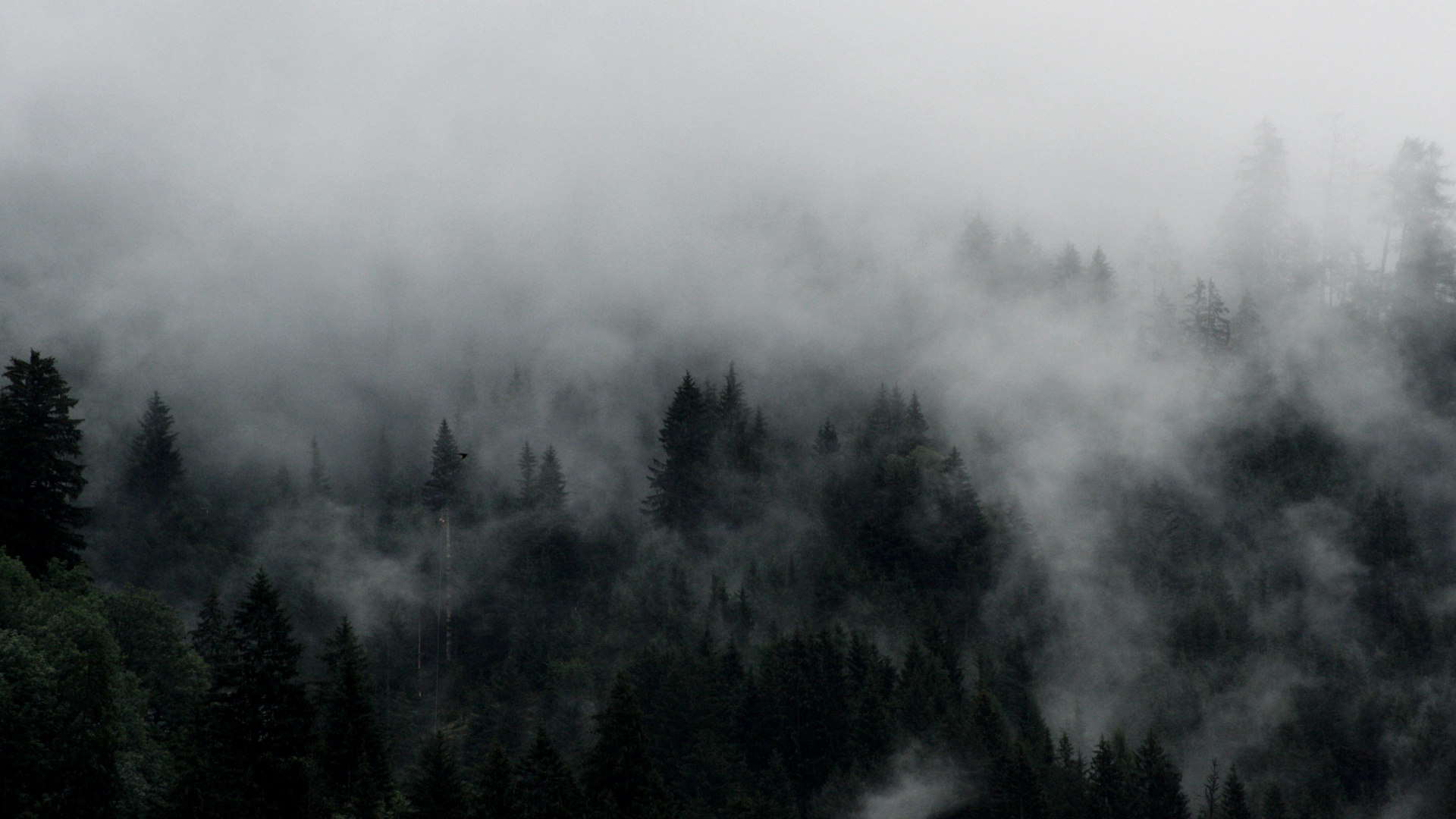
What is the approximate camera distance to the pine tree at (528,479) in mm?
132625

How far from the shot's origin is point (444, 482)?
136 m

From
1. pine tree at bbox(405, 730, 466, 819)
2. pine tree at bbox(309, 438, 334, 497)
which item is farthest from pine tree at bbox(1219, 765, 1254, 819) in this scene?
pine tree at bbox(309, 438, 334, 497)

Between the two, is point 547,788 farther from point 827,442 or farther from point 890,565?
point 827,442

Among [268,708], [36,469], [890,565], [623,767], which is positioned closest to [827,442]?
[890,565]

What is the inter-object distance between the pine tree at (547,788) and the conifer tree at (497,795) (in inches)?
30.5

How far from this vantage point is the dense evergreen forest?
89.8 metres

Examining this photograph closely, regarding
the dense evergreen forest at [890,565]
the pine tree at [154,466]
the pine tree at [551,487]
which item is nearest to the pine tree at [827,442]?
the dense evergreen forest at [890,565]

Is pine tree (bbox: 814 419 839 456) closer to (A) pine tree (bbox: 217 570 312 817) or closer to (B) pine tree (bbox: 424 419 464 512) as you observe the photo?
(B) pine tree (bbox: 424 419 464 512)

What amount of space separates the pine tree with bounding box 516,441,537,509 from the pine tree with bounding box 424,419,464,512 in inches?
273

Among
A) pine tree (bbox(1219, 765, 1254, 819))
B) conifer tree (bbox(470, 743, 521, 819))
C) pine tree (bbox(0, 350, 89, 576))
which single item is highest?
pine tree (bbox(0, 350, 89, 576))

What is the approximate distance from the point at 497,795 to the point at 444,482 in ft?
254

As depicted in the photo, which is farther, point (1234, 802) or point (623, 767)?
point (1234, 802)

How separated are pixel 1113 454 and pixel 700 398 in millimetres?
44095

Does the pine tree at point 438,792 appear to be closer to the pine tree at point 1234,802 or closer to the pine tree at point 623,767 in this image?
the pine tree at point 623,767
